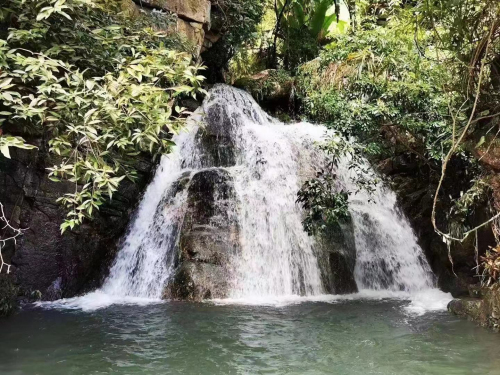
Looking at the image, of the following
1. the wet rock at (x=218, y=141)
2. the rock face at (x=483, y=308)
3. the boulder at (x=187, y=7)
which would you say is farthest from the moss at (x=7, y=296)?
the rock face at (x=483, y=308)

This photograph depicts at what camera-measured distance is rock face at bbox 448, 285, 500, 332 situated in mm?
6383

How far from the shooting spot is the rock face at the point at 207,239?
8977 mm

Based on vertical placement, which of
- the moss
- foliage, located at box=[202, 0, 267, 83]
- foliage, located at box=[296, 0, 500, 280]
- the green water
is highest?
foliage, located at box=[202, 0, 267, 83]

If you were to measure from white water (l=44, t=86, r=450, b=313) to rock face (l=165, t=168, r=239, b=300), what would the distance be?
22 centimetres

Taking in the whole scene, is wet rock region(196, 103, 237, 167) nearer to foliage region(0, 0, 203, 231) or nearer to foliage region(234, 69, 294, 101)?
foliage region(234, 69, 294, 101)

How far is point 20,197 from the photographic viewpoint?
9.12 m

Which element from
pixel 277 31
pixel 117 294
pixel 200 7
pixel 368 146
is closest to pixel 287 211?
pixel 368 146

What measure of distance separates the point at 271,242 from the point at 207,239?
137 centimetres

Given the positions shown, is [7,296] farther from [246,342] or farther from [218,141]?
[218,141]

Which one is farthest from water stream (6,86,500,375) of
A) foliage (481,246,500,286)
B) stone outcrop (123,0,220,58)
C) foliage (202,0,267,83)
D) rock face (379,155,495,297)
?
stone outcrop (123,0,220,58)

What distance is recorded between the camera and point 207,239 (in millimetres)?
9586

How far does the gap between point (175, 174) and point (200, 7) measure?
13.6 feet

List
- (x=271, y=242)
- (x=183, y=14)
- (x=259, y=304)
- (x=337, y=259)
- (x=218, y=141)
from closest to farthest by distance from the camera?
(x=259, y=304)
(x=337, y=259)
(x=271, y=242)
(x=183, y=14)
(x=218, y=141)

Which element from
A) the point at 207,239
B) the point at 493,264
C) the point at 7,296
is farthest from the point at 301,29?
the point at 7,296
